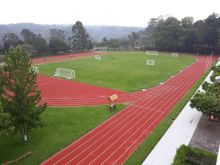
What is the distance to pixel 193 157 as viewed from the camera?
14812 mm

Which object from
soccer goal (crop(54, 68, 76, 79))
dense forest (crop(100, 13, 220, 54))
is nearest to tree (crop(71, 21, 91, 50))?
dense forest (crop(100, 13, 220, 54))

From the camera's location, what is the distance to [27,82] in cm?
1667

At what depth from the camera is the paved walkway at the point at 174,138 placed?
609 inches

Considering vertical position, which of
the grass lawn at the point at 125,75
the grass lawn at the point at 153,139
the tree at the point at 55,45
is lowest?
the grass lawn at the point at 153,139

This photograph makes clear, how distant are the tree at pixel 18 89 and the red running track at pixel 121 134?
10.3ft

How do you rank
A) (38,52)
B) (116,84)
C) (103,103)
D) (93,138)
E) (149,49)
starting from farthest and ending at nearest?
1. (149,49)
2. (38,52)
3. (116,84)
4. (103,103)
5. (93,138)

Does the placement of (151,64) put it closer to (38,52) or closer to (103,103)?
(103,103)

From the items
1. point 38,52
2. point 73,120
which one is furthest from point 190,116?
point 38,52

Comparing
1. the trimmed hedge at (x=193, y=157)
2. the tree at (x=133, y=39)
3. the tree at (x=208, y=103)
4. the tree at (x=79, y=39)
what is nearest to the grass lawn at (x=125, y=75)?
the tree at (x=208, y=103)

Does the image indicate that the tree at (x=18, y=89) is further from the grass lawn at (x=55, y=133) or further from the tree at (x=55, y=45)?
the tree at (x=55, y=45)

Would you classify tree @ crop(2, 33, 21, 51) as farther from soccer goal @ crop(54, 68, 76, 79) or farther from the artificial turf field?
the artificial turf field

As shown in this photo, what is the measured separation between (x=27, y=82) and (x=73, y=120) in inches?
245

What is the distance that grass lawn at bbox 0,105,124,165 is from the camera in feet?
52.8

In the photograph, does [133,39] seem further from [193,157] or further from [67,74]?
[193,157]
